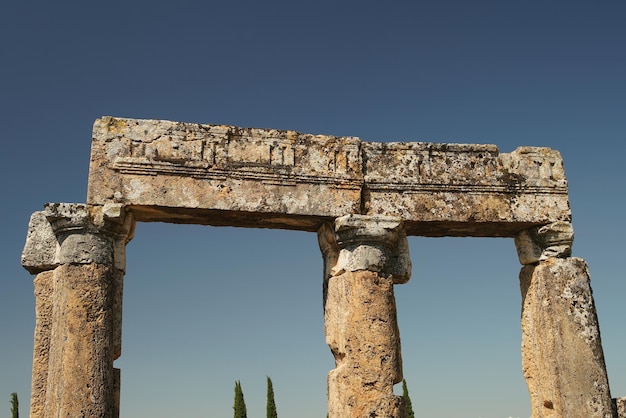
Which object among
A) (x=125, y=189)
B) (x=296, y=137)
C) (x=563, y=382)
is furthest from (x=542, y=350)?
(x=125, y=189)

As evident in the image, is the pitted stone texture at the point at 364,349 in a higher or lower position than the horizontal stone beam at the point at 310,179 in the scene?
lower

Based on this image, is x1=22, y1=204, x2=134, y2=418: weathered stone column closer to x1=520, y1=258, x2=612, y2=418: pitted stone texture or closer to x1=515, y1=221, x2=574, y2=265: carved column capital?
x1=515, y1=221, x2=574, y2=265: carved column capital

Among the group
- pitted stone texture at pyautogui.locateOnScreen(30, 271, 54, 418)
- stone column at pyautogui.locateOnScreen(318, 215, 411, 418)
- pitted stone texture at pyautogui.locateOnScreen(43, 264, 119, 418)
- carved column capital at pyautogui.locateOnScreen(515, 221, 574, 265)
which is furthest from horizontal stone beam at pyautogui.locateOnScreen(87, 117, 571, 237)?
pitted stone texture at pyautogui.locateOnScreen(30, 271, 54, 418)

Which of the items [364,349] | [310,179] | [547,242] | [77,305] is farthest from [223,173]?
[547,242]

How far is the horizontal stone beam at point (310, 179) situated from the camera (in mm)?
9750

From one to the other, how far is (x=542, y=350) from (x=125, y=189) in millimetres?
6382

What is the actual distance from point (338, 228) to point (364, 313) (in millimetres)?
1229

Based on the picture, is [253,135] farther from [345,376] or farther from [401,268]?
[345,376]

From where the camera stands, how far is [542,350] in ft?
34.8

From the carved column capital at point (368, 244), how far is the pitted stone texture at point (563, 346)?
2120 mm

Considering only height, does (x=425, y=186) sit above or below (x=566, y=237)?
above

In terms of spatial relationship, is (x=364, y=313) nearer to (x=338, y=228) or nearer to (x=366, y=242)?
(x=366, y=242)

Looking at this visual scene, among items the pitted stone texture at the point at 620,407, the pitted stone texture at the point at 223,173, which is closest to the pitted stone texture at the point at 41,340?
the pitted stone texture at the point at 223,173

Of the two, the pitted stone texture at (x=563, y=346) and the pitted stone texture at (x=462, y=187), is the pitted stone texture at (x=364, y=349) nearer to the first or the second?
the pitted stone texture at (x=462, y=187)
